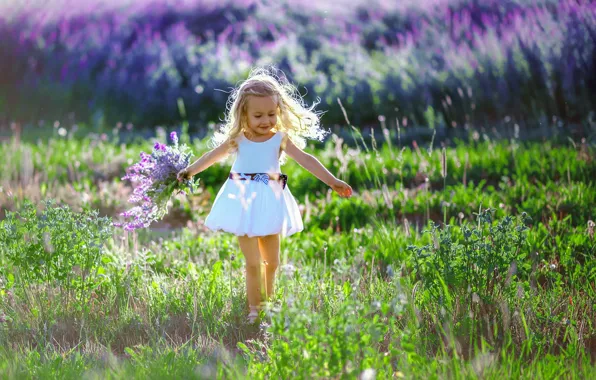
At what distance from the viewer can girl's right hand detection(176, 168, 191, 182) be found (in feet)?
12.1

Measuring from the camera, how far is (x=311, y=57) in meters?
12.0

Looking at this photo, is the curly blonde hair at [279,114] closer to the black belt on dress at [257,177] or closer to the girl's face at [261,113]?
the girl's face at [261,113]

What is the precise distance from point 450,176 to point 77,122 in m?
6.65

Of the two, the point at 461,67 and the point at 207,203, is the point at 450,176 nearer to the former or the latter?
the point at 207,203

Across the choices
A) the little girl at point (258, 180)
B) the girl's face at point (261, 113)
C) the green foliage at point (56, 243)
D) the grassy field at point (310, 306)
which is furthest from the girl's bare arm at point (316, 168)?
the green foliage at point (56, 243)

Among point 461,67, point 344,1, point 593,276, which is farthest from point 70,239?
point 344,1

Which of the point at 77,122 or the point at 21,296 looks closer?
the point at 21,296

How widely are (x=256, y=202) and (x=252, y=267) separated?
0.33m

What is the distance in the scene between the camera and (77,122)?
11.2m

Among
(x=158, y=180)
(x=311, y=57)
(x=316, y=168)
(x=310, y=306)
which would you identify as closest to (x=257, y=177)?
(x=316, y=168)

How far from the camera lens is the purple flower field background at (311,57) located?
362 inches

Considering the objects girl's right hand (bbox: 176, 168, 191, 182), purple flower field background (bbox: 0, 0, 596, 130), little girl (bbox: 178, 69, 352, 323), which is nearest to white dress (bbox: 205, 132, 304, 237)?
little girl (bbox: 178, 69, 352, 323)

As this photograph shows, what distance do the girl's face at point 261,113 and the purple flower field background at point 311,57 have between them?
13.4 feet

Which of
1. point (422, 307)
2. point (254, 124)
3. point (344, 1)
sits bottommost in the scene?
point (422, 307)
